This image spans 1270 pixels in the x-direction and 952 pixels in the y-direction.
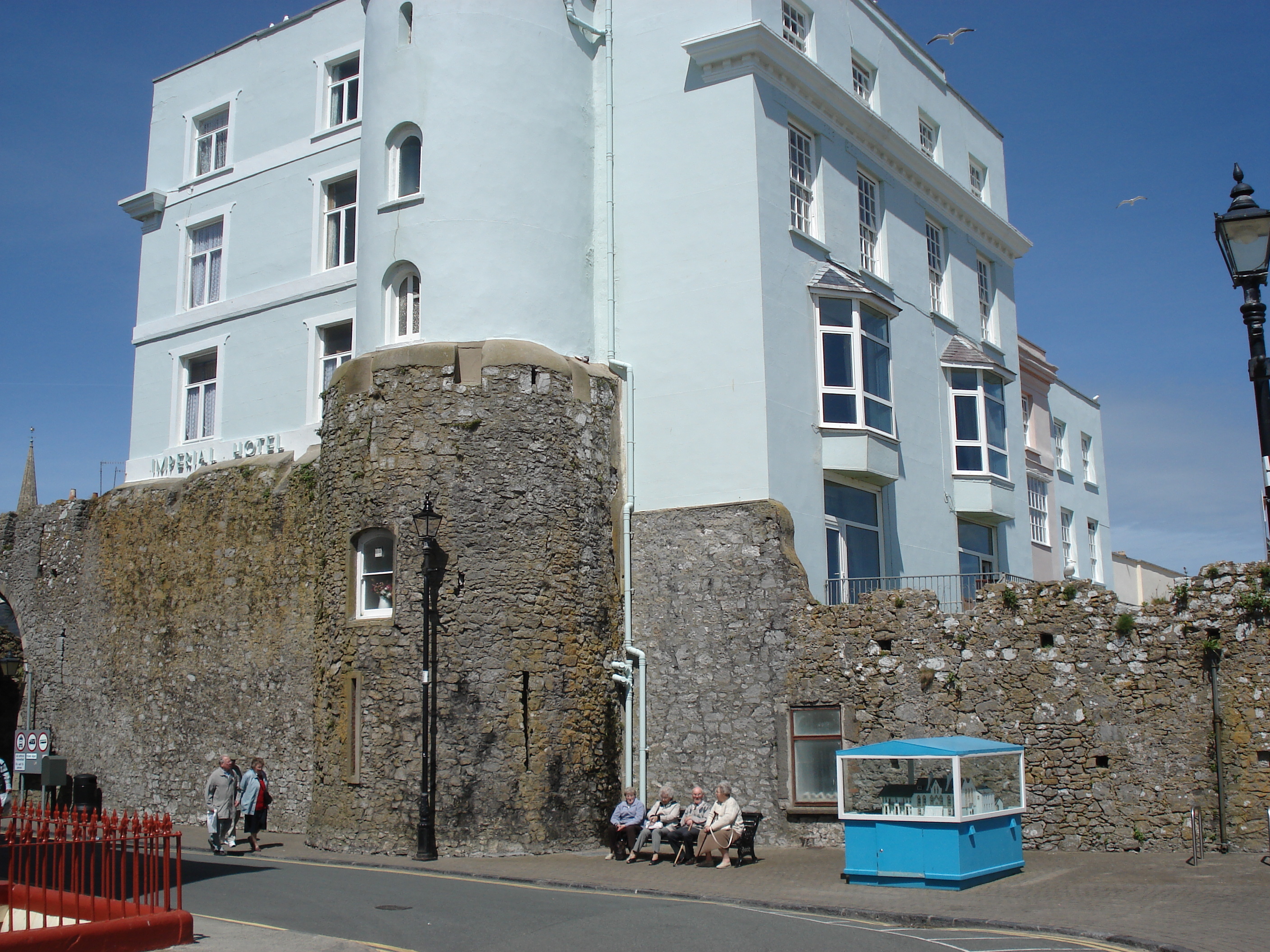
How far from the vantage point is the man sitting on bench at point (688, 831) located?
16500 millimetres

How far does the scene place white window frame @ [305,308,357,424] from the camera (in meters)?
23.9

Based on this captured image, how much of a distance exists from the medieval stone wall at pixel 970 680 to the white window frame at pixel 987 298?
11661mm

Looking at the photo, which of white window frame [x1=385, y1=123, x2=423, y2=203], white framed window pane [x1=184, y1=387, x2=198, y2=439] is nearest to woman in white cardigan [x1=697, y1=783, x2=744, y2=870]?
white window frame [x1=385, y1=123, x2=423, y2=203]

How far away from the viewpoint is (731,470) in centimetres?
1955

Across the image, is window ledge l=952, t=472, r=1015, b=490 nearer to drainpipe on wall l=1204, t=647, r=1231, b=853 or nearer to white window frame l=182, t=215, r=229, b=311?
drainpipe on wall l=1204, t=647, r=1231, b=853

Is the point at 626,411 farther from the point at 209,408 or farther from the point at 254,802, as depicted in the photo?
the point at 209,408

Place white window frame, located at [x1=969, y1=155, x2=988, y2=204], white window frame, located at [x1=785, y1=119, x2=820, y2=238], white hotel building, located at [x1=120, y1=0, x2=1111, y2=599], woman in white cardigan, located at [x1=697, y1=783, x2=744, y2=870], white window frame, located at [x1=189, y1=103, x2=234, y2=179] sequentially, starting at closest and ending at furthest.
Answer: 1. woman in white cardigan, located at [x1=697, y1=783, x2=744, y2=870]
2. white hotel building, located at [x1=120, y1=0, x2=1111, y2=599]
3. white window frame, located at [x1=785, y1=119, x2=820, y2=238]
4. white window frame, located at [x1=189, y1=103, x2=234, y2=179]
5. white window frame, located at [x1=969, y1=155, x2=988, y2=204]

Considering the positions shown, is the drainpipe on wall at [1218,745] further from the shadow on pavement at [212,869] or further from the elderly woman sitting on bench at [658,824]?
the shadow on pavement at [212,869]

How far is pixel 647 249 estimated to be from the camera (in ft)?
69.1

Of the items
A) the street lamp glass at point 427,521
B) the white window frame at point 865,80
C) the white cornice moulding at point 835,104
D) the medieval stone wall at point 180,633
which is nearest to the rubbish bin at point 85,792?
the medieval stone wall at point 180,633

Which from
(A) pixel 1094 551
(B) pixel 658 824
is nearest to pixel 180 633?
(B) pixel 658 824

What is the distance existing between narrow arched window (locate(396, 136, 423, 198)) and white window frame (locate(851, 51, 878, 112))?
29.8ft

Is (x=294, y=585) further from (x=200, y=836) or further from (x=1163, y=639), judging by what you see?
(x=1163, y=639)

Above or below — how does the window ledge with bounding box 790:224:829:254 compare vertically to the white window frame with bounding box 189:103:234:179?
below
